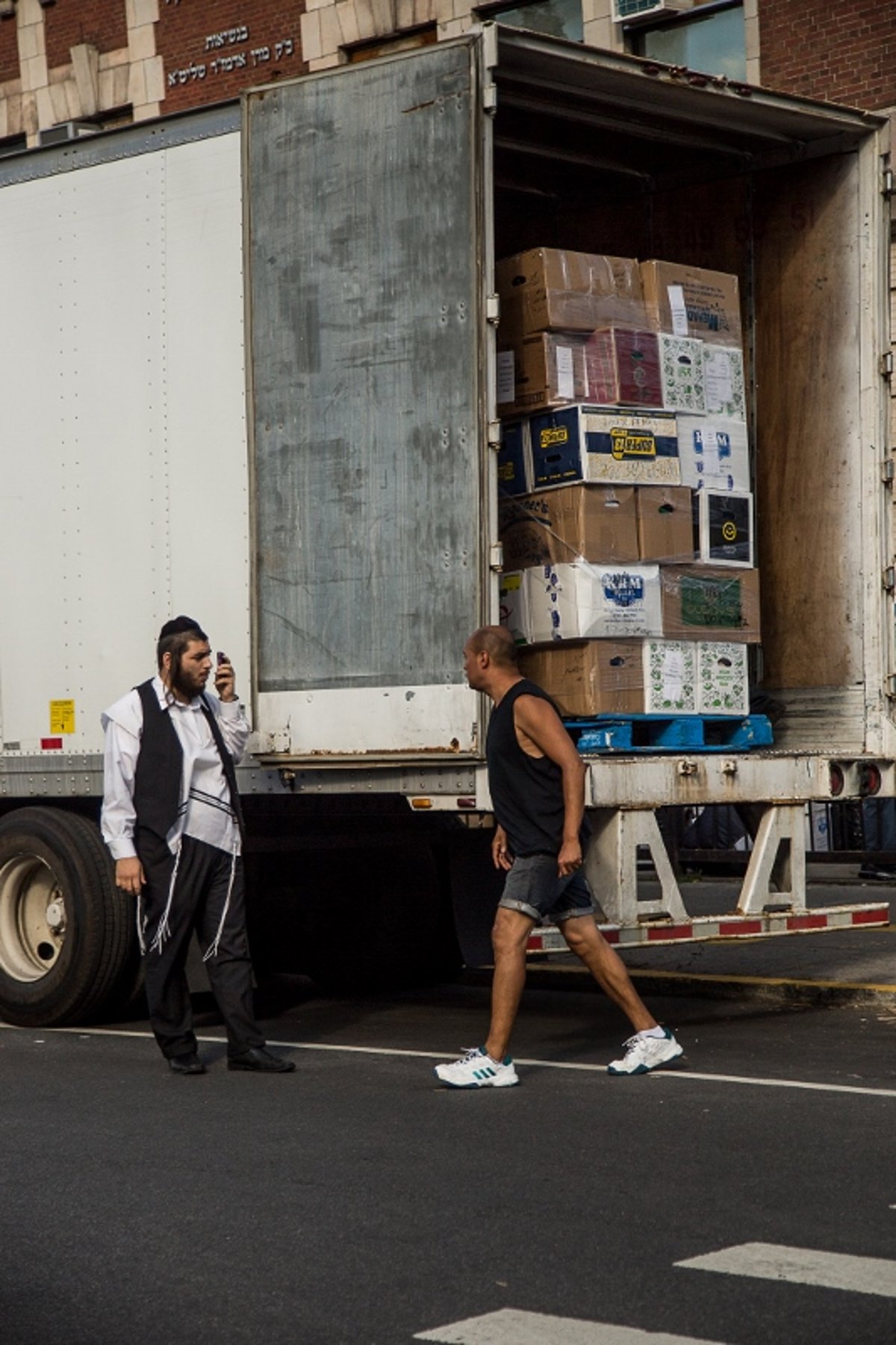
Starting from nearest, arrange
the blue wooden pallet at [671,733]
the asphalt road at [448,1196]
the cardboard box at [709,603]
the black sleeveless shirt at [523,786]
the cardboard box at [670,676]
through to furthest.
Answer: the asphalt road at [448,1196] → the black sleeveless shirt at [523,786] → the blue wooden pallet at [671,733] → the cardboard box at [670,676] → the cardboard box at [709,603]

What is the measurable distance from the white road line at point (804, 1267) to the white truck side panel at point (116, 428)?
4.36 meters

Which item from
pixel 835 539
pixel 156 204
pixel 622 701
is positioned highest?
pixel 156 204

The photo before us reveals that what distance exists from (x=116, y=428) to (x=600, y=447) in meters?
2.19

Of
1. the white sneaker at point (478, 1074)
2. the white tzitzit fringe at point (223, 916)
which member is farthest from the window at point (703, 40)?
the white sneaker at point (478, 1074)

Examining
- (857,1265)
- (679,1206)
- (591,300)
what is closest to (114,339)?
(591,300)

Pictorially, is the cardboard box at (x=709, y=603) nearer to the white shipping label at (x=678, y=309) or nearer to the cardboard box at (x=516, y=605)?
the cardboard box at (x=516, y=605)

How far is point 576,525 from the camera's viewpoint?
9227 mm

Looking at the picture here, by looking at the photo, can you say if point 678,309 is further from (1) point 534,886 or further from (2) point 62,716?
(2) point 62,716

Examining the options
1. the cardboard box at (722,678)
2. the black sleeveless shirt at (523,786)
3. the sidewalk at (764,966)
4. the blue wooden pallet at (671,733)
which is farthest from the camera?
the sidewalk at (764,966)

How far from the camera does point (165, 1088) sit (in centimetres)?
859

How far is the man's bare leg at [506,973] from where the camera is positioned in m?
8.32

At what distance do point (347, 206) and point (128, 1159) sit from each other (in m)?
3.93

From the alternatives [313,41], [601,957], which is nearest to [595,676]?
[601,957]

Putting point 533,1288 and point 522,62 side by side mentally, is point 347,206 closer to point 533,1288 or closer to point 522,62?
point 522,62
